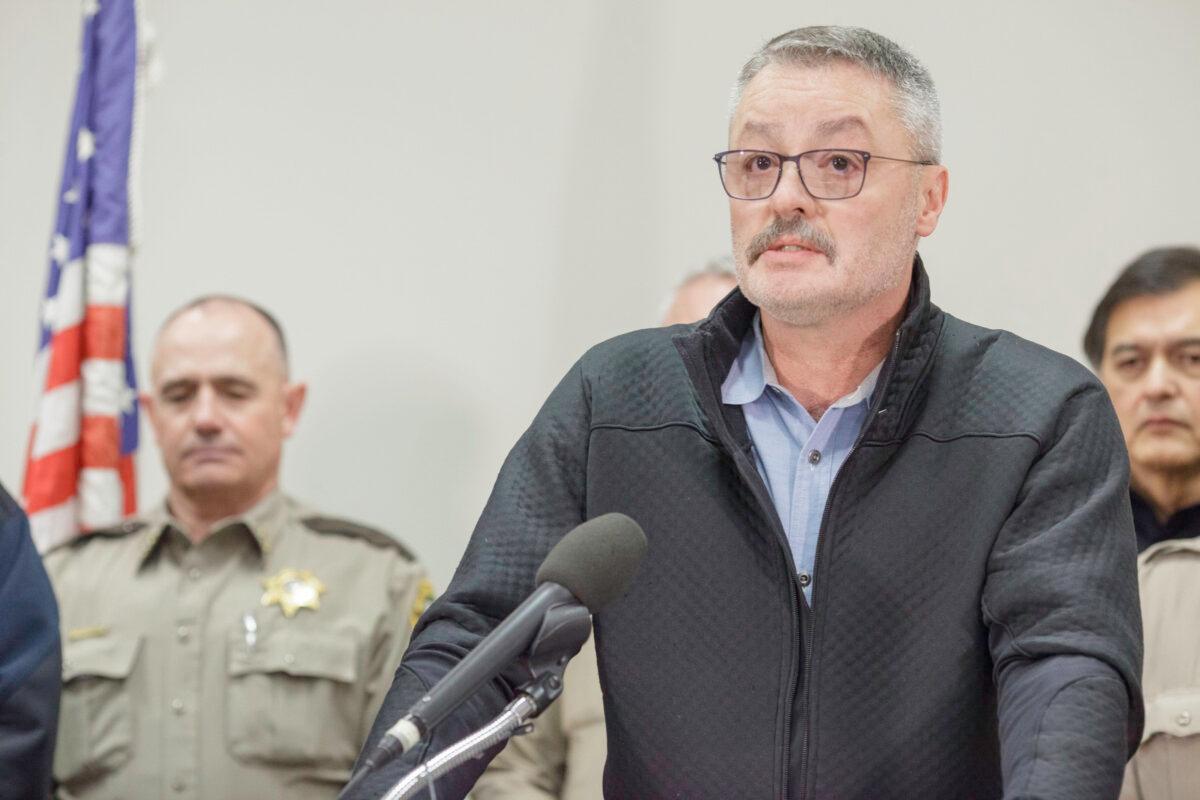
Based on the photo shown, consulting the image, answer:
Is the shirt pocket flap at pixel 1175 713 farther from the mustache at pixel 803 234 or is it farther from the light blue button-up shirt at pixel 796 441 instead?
the mustache at pixel 803 234

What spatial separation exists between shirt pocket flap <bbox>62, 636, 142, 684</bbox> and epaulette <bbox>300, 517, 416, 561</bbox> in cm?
47

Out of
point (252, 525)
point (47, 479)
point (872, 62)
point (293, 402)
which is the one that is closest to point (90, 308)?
point (47, 479)

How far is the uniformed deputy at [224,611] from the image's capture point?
3.13m

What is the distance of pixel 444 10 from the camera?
3867mm

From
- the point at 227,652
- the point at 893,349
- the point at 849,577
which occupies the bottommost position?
the point at 227,652

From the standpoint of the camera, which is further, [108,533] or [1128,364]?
[108,533]

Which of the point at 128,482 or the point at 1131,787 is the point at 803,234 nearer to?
the point at 1131,787

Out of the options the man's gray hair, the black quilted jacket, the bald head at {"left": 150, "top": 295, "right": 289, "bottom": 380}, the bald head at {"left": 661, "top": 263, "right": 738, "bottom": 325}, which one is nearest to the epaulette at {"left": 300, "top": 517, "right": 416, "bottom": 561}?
the bald head at {"left": 150, "top": 295, "right": 289, "bottom": 380}

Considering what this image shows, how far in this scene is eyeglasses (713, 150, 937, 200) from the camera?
1753mm

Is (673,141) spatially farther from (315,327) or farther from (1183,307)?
(1183,307)

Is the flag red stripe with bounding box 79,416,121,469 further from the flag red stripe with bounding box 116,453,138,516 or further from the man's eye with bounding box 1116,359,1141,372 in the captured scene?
the man's eye with bounding box 1116,359,1141,372

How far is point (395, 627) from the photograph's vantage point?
3312 mm

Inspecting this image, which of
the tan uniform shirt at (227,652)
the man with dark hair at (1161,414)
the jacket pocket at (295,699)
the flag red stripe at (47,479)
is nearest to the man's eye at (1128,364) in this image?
the man with dark hair at (1161,414)

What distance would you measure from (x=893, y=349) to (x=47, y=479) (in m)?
2.50
